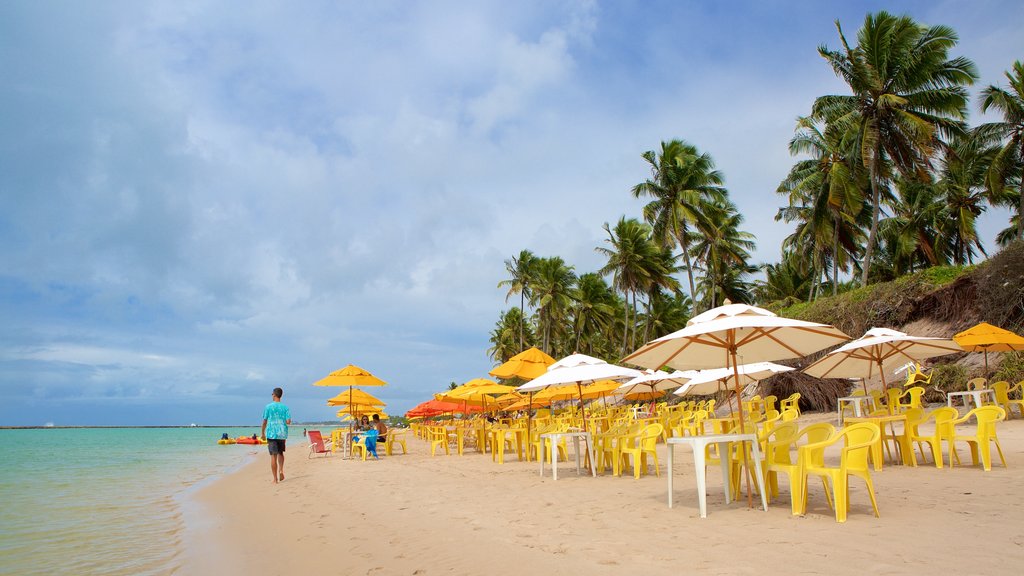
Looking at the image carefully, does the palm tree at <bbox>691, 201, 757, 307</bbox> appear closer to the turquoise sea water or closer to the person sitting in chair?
the person sitting in chair

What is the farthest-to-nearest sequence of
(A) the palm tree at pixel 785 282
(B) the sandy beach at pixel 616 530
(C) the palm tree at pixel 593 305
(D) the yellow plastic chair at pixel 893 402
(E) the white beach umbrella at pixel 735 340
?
(C) the palm tree at pixel 593 305, (A) the palm tree at pixel 785 282, (D) the yellow plastic chair at pixel 893 402, (E) the white beach umbrella at pixel 735 340, (B) the sandy beach at pixel 616 530

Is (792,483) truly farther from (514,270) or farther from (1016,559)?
(514,270)

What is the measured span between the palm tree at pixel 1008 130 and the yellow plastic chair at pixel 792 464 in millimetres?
21919

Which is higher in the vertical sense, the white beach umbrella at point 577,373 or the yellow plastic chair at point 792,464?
the white beach umbrella at point 577,373

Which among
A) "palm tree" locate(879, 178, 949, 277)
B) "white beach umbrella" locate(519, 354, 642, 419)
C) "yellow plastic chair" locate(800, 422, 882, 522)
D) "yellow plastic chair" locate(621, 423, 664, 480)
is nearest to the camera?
"yellow plastic chair" locate(800, 422, 882, 522)

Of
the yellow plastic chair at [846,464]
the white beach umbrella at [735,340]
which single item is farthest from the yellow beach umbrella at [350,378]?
the yellow plastic chair at [846,464]

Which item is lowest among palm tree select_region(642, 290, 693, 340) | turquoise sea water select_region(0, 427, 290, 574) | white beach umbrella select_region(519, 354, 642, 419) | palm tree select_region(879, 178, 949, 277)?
turquoise sea water select_region(0, 427, 290, 574)

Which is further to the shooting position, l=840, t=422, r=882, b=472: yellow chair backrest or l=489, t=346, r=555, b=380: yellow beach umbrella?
l=489, t=346, r=555, b=380: yellow beach umbrella

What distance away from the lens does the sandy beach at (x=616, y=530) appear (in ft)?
11.8

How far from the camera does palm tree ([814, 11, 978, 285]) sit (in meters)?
20.0

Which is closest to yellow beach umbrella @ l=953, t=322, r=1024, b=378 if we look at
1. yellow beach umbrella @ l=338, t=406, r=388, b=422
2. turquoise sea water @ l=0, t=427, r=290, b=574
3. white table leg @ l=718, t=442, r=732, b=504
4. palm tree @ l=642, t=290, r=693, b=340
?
white table leg @ l=718, t=442, r=732, b=504

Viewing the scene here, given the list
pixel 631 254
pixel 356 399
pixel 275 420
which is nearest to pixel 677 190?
pixel 631 254

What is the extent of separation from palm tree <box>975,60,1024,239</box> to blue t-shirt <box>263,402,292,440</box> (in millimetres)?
24531

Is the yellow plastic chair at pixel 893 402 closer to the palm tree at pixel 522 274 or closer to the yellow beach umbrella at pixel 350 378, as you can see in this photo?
the yellow beach umbrella at pixel 350 378
